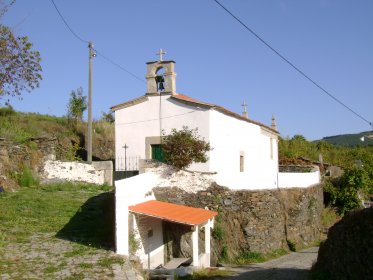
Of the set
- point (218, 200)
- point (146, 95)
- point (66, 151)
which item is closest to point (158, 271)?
point (218, 200)

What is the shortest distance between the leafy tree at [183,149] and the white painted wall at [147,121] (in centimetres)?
122

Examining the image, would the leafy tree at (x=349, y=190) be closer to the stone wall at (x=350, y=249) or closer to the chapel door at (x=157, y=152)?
the chapel door at (x=157, y=152)

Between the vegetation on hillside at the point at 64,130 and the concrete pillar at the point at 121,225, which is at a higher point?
the vegetation on hillside at the point at 64,130

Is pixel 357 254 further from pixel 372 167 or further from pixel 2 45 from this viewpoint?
pixel 372 167

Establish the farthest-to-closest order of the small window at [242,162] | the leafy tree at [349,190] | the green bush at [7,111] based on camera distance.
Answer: the green bush at [7,111] < the leafy tree at [349,190] < the small window at [242,162]

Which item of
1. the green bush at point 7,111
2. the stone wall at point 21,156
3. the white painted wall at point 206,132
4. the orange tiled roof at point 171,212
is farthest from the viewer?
the green bush at point 7,111

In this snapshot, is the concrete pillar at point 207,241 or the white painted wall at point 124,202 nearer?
the white painted wall at point 124,202

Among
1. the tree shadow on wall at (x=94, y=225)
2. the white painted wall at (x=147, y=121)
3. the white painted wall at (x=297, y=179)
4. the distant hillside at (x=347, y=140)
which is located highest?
the distant hillside at (x=347, y=140)

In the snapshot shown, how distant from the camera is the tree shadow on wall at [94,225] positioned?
44.3 feet

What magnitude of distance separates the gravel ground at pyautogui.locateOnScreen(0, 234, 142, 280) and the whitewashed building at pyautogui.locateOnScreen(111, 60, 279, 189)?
7.47m

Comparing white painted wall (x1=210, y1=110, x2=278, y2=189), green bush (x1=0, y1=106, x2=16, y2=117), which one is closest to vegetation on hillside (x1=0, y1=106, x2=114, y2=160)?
green bush (x1=0, y1=106, x2=16, y2=117)

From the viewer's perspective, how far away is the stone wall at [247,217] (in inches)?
703

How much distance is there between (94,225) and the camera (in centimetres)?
1520

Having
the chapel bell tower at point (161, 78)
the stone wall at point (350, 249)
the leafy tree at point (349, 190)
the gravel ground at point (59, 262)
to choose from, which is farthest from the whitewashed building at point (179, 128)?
the leafy tree at point (349, 190)
